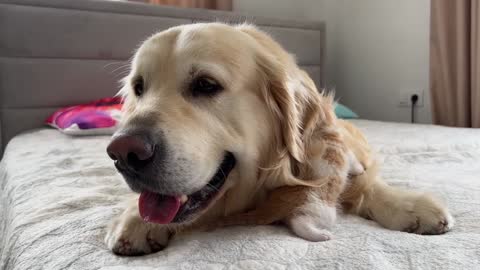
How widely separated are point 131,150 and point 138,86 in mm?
400

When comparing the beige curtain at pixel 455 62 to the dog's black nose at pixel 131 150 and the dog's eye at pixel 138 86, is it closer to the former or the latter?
the dog's eye at pixel 138 86

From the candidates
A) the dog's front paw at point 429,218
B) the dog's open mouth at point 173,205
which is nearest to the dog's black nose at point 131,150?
the dog's open mouth at point 173,205

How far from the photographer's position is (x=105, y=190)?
49.5 inches

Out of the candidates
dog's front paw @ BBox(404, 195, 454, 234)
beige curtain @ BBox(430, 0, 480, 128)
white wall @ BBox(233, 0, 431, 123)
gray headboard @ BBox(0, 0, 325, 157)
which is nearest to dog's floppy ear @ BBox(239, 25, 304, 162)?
dog's front paw @ BBox(404, 195, 454, 234)

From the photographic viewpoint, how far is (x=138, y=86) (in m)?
1.15

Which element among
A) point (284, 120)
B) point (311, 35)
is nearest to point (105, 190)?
point (284, 120)

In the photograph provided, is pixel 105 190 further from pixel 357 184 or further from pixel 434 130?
pixel 434 130

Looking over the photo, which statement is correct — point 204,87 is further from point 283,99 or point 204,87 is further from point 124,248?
point 124,248

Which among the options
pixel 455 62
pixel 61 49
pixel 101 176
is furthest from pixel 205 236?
pixel 455 62

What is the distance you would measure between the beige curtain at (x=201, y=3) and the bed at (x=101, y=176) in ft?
0.84

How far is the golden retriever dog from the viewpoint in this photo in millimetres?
854

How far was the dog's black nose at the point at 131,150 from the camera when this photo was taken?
78 cm

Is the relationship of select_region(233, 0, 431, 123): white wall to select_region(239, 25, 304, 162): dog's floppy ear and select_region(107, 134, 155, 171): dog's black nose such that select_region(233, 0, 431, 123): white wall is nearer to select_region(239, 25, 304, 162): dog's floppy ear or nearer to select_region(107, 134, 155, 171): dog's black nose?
select_region(239, 25, 304, 162): dog's floppy ear

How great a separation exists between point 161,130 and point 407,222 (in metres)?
0.59
